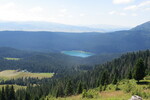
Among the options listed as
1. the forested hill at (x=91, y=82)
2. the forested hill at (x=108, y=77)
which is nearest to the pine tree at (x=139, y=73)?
the forested hill at (x=91, y=82)

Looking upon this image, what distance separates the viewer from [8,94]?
309ft

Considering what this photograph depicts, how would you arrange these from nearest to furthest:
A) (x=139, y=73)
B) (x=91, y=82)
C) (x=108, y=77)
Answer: (x=139, y=73) → (x=108, y=77) → (x=91, y=82)

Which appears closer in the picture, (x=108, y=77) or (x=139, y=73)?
(x=139, y=73)

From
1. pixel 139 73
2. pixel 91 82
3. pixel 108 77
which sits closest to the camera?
pixel 139 73

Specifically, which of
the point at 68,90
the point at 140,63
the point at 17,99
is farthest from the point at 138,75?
the point at 17,99

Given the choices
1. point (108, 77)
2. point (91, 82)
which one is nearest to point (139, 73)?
point (108, 77)

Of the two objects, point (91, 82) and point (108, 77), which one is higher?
point (108, 77)

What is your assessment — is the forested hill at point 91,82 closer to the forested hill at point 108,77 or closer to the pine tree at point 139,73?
the forested hill at point 108,77

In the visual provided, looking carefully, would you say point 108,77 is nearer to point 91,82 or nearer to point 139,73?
point 139,73

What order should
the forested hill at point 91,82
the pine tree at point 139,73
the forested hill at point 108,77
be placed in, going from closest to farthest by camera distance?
1. the pine tree at point 139,73
2. the forested hill at point 91,82
3. the forested hill at point 108,77

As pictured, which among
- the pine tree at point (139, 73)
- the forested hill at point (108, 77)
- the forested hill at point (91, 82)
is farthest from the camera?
the forested hill at point (108, 77)

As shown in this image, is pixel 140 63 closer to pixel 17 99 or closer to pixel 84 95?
pixel 84 95

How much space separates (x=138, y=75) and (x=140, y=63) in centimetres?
450

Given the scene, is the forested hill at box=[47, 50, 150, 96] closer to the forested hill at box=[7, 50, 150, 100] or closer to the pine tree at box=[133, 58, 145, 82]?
the forested hill at box=[7, 50, 150, 100]
